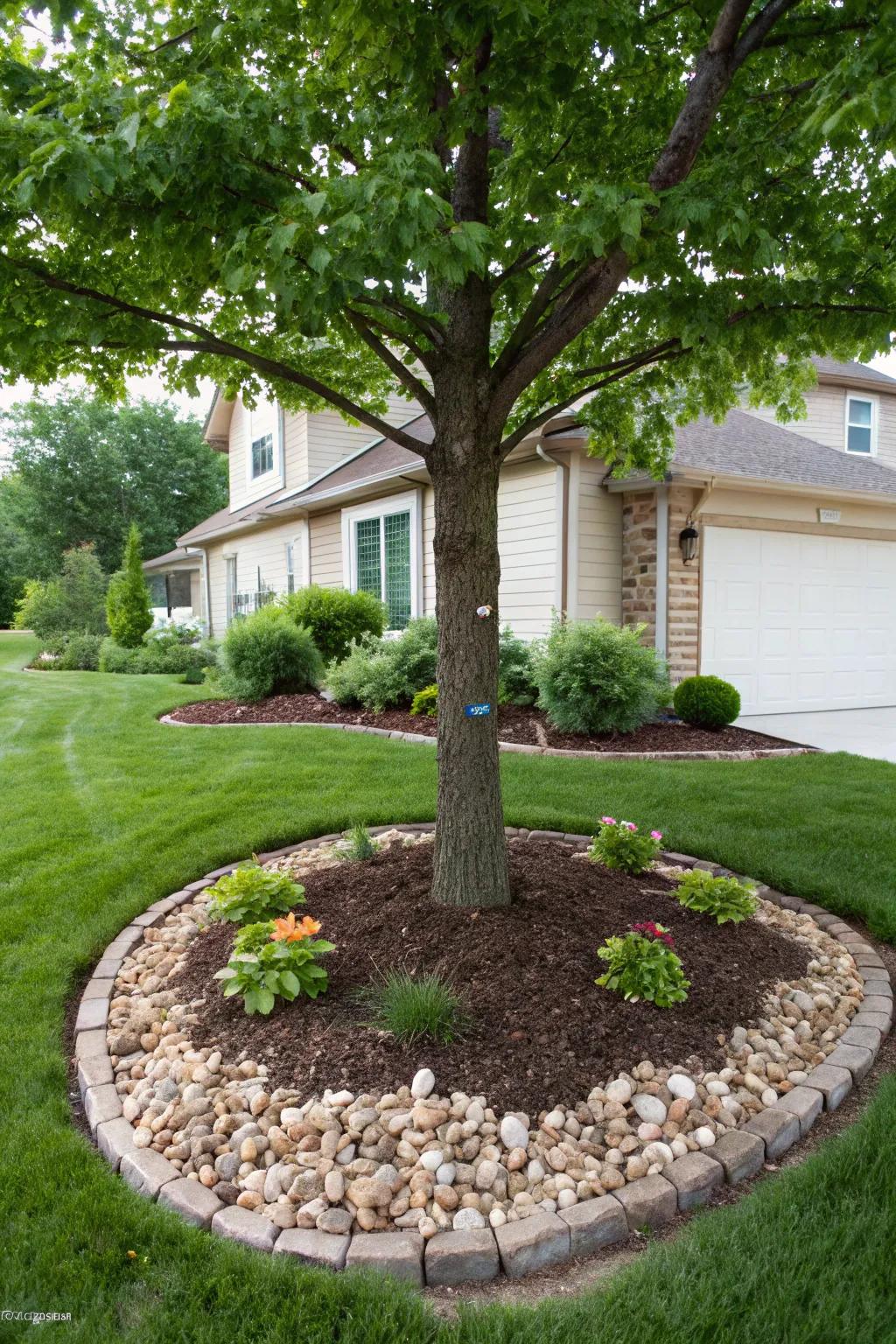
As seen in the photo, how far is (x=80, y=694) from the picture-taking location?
34.7ft

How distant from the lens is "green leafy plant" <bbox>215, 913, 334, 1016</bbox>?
8.87 ft

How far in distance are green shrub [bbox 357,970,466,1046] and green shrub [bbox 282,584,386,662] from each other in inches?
305

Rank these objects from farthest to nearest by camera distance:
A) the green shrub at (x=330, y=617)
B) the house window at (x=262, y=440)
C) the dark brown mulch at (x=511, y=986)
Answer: the house window at (x=262, y=440), the green shrub at (x=330, y=617), the dark brown mulch at (x=511, y=986)

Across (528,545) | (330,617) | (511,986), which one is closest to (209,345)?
(511,986)

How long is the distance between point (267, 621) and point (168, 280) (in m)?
6.67

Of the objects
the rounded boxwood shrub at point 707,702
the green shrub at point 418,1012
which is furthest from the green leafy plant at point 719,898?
the rounded boxwood shrub at point 707,702

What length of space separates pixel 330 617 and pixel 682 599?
4.40 m

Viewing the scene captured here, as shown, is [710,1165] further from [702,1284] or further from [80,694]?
[80,694]

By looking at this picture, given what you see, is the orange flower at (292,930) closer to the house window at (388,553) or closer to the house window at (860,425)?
the house window at (388,553)

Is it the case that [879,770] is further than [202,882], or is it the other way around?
[879,770]

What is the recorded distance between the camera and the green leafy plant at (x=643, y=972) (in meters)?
Result: 2.72

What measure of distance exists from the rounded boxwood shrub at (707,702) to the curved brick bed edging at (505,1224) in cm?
507

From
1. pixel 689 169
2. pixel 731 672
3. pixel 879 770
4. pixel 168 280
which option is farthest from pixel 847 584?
pixel 168 280

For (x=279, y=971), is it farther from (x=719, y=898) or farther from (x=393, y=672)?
(x=393, y=672)
